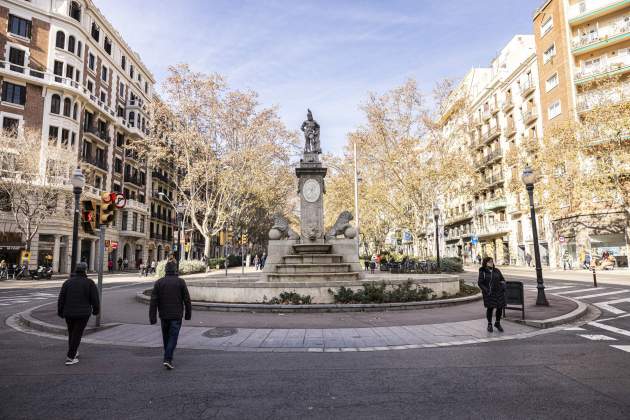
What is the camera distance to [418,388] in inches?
204

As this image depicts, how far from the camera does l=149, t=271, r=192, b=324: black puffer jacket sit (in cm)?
620

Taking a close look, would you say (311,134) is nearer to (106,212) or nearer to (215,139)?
(106,212)

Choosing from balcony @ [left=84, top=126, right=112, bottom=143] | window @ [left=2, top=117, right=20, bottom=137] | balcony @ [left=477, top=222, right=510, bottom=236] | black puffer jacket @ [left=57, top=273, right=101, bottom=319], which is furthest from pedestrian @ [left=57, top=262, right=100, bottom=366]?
balcony @ [left=477, top=222, right=510, bottom=236]

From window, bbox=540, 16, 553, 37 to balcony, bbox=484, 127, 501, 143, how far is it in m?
12.1

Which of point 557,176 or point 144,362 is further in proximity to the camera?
point 557,176

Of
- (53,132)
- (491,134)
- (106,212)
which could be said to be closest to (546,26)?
(491,134)

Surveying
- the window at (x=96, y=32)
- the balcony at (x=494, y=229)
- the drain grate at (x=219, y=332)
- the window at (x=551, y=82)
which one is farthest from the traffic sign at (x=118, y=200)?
the balcony at (x=494, y=229)

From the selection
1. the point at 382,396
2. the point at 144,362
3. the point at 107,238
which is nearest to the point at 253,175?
the point at 107,238

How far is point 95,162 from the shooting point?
43.8 m

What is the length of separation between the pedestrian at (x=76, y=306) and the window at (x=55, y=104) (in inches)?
1565

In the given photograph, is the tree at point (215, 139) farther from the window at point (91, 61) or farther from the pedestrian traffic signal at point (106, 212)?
the pedestrian traffic signal at point (106, 212)

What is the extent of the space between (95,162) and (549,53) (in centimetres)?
5027

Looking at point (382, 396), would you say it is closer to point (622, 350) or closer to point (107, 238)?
point (622, 350)

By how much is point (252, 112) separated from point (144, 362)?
30.3m
